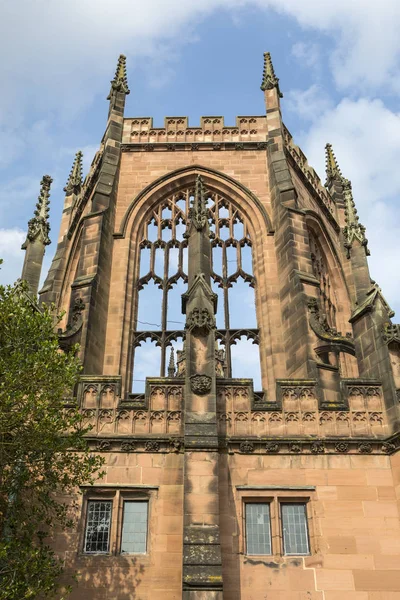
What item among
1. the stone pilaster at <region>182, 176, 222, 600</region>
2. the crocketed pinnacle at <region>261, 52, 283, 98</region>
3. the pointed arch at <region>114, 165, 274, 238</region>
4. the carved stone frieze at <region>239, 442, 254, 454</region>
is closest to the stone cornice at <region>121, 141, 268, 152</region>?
the pointed arch at <region>114, 165, 274, 238</region>

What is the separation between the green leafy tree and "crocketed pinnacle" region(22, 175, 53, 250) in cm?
652

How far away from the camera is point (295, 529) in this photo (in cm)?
1233

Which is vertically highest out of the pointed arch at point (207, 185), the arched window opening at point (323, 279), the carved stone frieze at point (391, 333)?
the pointed arch at point (207, 185)

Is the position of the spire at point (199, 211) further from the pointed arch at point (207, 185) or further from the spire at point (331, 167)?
the spire at point (331, 167)

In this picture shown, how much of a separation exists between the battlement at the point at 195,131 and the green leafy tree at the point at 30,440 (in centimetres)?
1153

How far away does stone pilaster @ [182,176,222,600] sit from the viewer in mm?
10758

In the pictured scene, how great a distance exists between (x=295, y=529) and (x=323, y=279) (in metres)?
10.3

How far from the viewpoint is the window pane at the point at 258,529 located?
12.1 metres

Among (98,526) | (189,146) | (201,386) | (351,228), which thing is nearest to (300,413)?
(201,386)

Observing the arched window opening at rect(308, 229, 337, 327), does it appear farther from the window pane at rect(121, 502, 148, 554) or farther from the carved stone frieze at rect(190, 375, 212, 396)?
the window pane at rect(121, 502, 148, 554)

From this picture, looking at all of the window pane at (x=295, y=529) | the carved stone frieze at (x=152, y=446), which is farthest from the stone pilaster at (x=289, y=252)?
the carved stone frieze at (x=152, y=446)

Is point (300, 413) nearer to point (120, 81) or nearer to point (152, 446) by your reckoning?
point (152, 446)

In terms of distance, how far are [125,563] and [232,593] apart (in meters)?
2.07

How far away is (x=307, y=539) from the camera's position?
12188 mm
